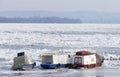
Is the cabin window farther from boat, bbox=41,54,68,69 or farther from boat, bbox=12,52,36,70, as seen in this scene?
boat, bbox=12,52,36,70

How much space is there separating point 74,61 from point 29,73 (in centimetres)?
450

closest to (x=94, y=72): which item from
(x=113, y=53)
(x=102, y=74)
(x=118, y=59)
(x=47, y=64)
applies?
(x=102, y=74)

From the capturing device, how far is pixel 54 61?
30.6m

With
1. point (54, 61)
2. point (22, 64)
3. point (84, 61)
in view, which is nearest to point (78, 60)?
point (84, 61)

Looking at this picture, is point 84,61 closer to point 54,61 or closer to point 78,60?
point 78,60

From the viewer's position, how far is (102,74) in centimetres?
2731

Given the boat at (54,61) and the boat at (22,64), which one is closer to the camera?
the boat at (22,64)

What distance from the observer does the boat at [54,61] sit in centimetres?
3022

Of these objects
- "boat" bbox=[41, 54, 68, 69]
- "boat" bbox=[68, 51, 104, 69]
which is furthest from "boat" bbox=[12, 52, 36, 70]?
"boat" bbox=[68, 51, 104, 69]

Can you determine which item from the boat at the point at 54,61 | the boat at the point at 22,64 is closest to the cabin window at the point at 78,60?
the boat at the point at 54,61

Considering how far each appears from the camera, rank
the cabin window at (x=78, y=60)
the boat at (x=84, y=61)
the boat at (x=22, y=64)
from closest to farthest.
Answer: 1. the boat at (x=22, y=64)
2. the boat at (x=84, y=61)
3. the cabin window at (x=78, y=60)

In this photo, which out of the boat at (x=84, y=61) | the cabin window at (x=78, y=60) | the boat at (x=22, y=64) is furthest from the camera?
the cabin window at (x=78, y=60)

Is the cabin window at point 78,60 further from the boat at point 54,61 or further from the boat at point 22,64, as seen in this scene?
the boat at point 22,64

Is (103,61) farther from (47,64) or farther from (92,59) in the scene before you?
(47,64)
